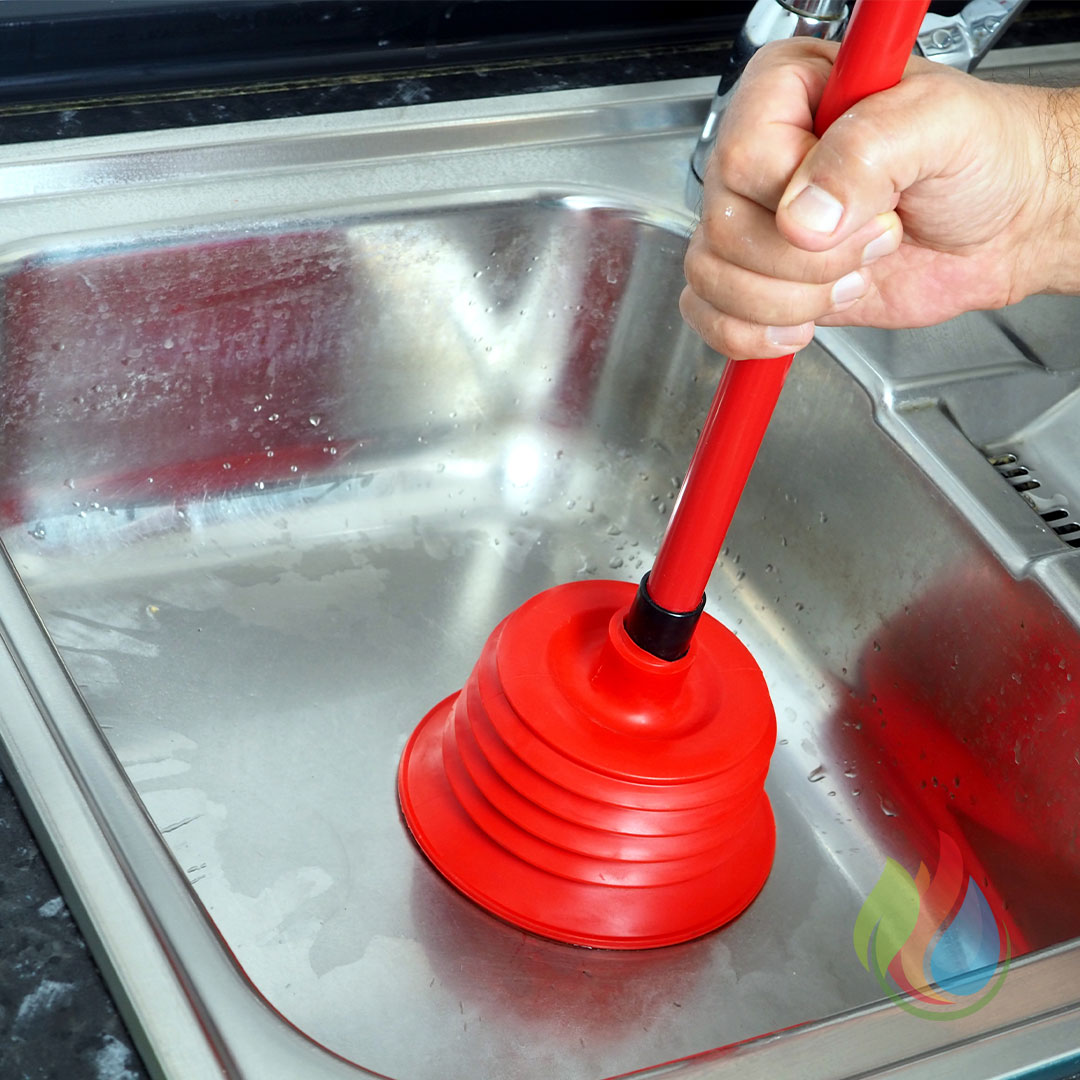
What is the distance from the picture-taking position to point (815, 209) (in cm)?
54

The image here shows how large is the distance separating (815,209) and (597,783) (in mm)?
332

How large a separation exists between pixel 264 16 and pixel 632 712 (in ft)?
1.98


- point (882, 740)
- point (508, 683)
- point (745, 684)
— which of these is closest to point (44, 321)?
point (508, 683)

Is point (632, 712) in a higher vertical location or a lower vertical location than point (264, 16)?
lower

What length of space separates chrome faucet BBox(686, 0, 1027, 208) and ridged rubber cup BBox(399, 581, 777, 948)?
36cm

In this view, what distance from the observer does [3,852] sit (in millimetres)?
544

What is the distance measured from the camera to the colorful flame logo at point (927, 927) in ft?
2.62

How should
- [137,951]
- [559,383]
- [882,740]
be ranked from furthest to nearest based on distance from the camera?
[559,383] < [882,740] < [137,951]

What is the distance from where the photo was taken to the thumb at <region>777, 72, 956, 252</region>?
1.75ft

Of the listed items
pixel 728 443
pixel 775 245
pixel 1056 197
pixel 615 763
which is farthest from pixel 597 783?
pixel 1056 197

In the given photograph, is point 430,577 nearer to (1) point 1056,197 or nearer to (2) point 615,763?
(2) point 615,763

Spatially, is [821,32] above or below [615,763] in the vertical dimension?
above

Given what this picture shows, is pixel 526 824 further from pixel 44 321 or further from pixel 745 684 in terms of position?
pixel 44 321

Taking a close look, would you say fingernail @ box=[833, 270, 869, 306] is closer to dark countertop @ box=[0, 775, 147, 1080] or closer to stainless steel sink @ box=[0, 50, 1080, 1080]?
stainless steel sink @ box=[0, 50, 1080, 1080]
